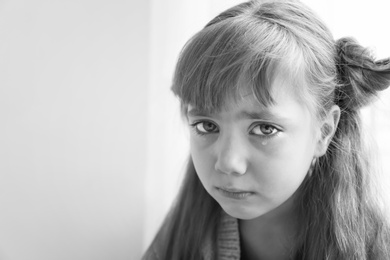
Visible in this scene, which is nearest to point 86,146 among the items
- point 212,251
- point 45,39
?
point 45,39

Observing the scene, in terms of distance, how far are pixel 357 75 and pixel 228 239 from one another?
1.25 ft

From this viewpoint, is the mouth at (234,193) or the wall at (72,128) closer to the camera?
the mouth at (234,193)

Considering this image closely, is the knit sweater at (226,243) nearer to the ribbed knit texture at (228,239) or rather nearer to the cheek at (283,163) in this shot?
the ribbed knit texture at (228,239)

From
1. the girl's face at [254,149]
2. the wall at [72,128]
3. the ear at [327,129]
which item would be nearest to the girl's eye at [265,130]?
the girl's face at [254,149]

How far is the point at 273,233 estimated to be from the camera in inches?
35.5

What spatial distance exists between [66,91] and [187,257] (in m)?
0.40

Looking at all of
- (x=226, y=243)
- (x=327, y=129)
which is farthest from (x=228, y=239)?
(x=327, y=129)

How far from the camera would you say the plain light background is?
891 millimetres

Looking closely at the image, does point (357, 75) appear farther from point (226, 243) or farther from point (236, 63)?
point (226, 243)

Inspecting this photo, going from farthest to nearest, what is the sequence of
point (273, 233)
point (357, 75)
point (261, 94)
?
point (273, 233)
point (357, 75)
point (261, 94)

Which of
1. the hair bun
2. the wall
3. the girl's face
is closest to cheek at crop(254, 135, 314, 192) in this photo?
the girl's face

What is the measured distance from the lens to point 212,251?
0.93 m

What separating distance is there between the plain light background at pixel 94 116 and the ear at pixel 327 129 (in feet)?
0.36

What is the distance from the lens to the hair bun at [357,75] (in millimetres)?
782
